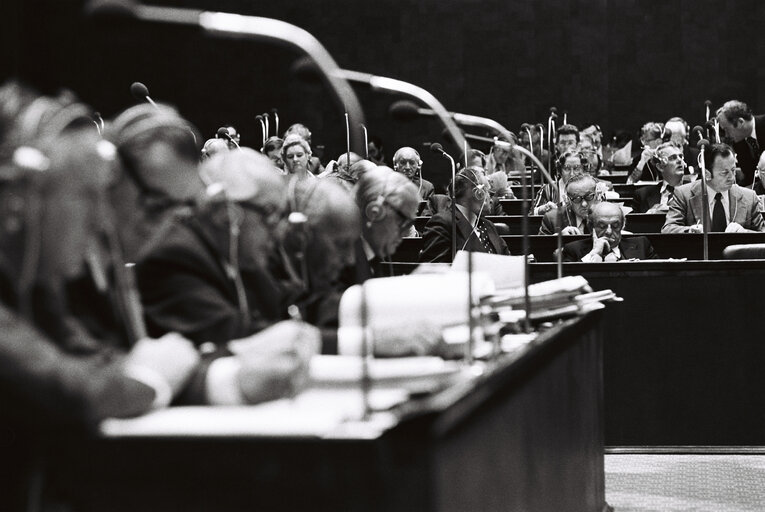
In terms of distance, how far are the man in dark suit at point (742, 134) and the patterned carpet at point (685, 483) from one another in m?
4.84

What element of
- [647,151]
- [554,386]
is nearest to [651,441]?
[554,386]

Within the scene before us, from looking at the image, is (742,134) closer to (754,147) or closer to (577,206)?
(754,147)

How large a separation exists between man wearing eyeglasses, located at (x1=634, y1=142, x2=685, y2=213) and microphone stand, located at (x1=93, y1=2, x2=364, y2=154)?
24.9ft

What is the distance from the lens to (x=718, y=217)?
27.0 feet

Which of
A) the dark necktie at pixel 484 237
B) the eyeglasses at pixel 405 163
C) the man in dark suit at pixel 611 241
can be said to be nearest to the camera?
the dark necktie at pixel 484 237

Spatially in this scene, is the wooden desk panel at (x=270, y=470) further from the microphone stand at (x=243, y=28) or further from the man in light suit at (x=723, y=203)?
the man in light suit at (x=723, y=203)

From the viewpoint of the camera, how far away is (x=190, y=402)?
199 cm

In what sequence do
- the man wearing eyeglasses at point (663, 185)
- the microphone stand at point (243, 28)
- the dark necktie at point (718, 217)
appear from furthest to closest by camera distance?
the man wearing eyeglasses at point (663, 185), the dark necktie at point (718, 217), the microphone stand at point (243, 28)

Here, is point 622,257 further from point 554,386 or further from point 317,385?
point 317,385

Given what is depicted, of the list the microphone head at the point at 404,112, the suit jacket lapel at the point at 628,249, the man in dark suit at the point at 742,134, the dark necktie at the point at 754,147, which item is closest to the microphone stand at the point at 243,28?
the microphone head at the point at 404,112

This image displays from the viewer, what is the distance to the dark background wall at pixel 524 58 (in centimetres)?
1424

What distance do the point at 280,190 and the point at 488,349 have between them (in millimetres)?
674

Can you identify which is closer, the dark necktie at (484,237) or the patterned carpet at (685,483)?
the patterned carpet at (685,483)

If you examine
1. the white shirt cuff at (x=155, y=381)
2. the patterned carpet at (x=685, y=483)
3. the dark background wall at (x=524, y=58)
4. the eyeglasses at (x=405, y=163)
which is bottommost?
the patterned carpet at (x=685, y=483)
